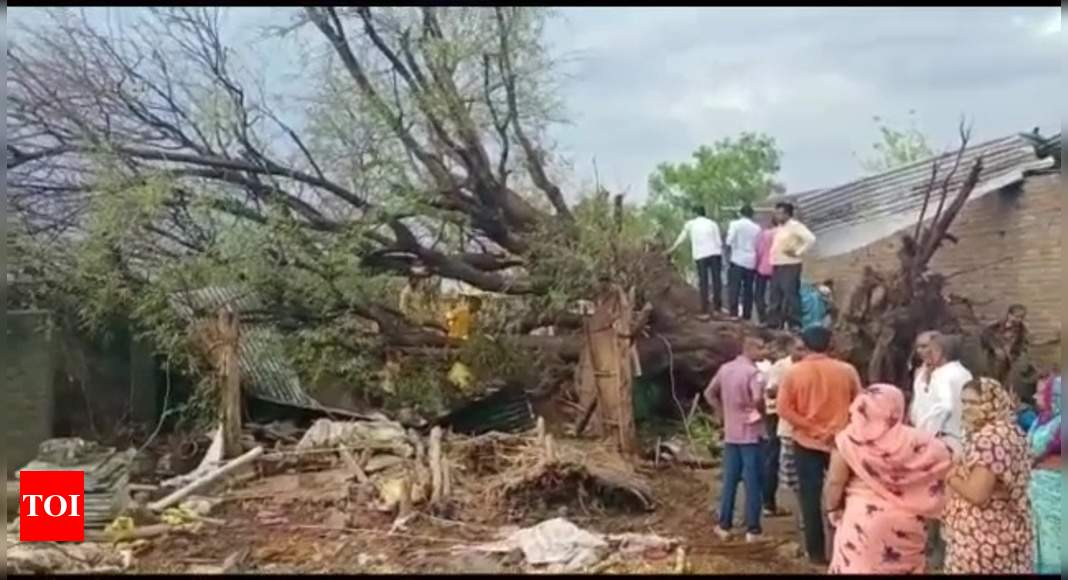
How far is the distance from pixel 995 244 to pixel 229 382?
25.7 ft

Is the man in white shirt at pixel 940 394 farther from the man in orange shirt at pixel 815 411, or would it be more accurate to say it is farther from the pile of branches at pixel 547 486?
the pile of branches at pixel 547 486

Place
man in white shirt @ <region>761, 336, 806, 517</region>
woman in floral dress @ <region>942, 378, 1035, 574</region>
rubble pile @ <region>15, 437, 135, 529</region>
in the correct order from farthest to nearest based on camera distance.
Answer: rubble pile @ <region>15, 437, 135, 529</region> → man in white shirt @ <region>761, 336, 806, 517</region> → woman in floral dress @ <region>942, 378, 1035, 574</region>

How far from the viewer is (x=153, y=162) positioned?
1063 centimetres

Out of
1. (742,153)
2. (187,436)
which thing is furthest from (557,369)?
(742,153)

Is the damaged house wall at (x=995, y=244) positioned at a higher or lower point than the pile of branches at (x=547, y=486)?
higher

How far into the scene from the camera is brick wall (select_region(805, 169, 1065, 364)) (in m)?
10.5

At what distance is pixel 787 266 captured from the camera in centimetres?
1052

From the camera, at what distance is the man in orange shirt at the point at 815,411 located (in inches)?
228

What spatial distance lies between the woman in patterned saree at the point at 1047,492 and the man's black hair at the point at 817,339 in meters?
1.68

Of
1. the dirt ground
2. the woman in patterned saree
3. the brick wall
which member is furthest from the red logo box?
the brick wall

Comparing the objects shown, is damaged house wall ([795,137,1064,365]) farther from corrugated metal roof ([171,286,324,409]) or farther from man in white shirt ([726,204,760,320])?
corrugated metal roof ([171,286,324,409])

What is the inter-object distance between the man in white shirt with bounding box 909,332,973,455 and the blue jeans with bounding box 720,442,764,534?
115 centimetres

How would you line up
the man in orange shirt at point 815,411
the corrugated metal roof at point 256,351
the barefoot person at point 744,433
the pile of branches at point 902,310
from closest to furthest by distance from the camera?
the man in orange shirt at point 815,411, the barefoot person at point 744,433, the pile of branches at point 902,310, the corrugated metal roof at point 256,351

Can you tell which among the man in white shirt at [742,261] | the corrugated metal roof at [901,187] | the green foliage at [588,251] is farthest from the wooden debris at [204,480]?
the corrugated metal roof at [901,187]
